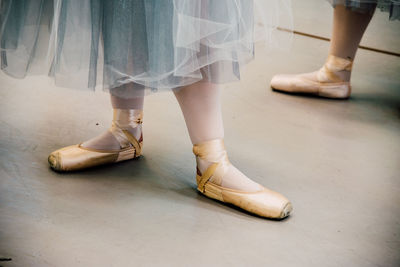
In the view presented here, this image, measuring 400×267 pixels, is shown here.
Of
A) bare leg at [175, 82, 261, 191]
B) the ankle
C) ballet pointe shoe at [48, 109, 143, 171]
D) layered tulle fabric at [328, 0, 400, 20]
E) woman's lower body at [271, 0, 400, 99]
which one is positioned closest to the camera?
bare leg at [175, 82, 261, 191]

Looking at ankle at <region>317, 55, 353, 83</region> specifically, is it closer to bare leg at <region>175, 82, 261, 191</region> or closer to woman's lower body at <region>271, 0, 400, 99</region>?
woman's lower body at <region>271, 0, 400, 99</region>

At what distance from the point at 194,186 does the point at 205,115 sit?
8.5 inches

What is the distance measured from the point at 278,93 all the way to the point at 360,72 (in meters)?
0.54

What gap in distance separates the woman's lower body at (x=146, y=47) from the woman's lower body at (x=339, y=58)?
0.90 m

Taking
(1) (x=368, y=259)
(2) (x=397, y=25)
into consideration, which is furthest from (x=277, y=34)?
(2) (x=397, y=25)

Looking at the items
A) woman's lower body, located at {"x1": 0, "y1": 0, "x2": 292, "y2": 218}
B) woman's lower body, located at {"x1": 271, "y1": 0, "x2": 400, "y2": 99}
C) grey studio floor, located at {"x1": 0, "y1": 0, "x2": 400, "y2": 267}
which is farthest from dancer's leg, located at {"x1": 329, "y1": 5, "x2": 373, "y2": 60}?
woman's lower body, located at {"x1": 0, "y1": 0, "x2": 292, "y2": 218}

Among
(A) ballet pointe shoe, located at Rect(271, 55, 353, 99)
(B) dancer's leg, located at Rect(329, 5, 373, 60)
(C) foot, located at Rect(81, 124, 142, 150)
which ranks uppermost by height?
(B) dancer's leg, located at Rect(329, 5, 373, 60)

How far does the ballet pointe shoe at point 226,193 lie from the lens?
1173mm

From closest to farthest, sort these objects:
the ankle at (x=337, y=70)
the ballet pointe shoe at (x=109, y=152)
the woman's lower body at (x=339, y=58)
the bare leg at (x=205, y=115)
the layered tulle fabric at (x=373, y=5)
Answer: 1. the bare leg at (x=205, y=115)
2. the ballet pointe shoe at (x=109, y=152)
3. the layered tulle fabric at (x=373, y=5)
4. the woman's lower body at (x=339, y=58)
5. the ankle at (x=337, y=70)

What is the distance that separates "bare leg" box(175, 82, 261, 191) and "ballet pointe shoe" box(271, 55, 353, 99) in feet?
2.95

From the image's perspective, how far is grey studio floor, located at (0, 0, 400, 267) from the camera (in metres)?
1.05

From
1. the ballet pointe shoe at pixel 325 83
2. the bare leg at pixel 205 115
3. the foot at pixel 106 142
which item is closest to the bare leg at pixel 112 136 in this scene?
the foot at pixel 106 142

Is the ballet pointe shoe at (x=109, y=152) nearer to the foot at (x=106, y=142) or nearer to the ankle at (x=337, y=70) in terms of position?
the foot at (x=106, y=142)

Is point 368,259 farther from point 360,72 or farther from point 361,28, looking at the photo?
point 360,72
